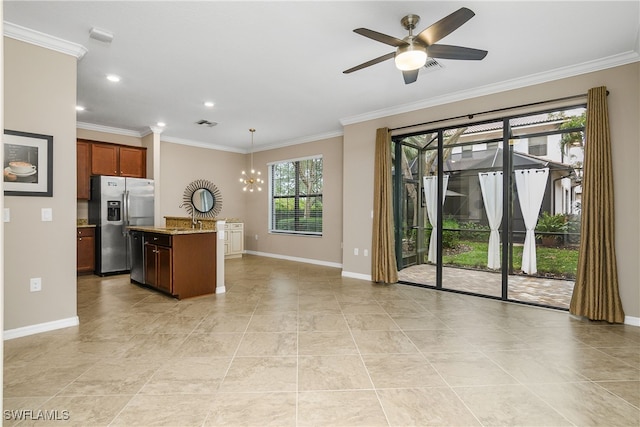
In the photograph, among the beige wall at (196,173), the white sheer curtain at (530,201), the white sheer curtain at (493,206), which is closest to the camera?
the white sheer curtain at (530,201)

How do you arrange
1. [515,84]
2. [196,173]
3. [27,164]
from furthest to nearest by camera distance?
[196,173], [515,84], [27,164]

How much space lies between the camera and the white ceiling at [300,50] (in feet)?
8.78

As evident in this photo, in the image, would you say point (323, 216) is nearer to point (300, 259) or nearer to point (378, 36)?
point (300, 259)

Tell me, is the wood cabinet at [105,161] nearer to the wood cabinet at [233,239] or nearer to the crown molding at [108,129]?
the crown molding at [108,129]

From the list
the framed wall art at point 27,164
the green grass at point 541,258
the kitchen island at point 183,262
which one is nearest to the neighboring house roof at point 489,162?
the green grass at point 541,258

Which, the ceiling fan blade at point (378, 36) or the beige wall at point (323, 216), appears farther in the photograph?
the beige wall at point (323, 216)

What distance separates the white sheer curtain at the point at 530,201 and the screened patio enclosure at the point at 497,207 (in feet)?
0.04

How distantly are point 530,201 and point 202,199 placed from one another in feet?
21.4

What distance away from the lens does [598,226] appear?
3.42 m

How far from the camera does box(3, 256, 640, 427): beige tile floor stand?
6.40 ft

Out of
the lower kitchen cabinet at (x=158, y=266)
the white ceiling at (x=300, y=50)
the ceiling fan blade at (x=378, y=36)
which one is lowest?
the lower kitchen cabinet at (x=158, y=266)

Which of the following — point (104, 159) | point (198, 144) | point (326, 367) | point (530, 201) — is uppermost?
point (198, 144)

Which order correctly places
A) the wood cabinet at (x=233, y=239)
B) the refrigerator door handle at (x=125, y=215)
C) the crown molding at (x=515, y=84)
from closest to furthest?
the crown molding at (x=515, y=84) → the refrigerator door handle at (x=125, y=215) → the wood cabinet at (x=233, y=239)

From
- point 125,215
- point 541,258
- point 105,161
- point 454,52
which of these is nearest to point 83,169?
point 105,161
